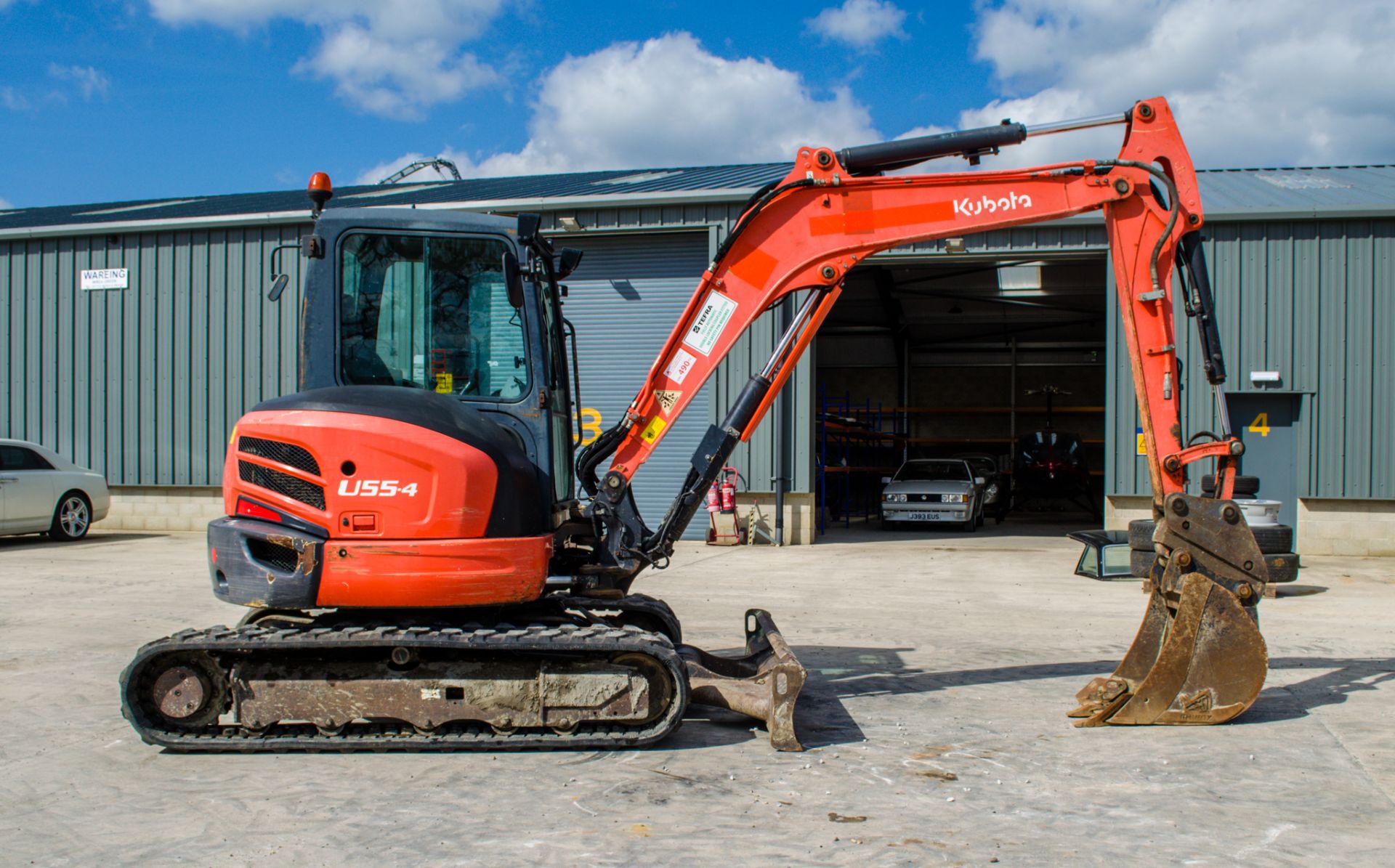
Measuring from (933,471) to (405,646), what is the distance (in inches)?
698

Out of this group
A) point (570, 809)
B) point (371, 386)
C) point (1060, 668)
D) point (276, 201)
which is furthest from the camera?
point (276, 201)

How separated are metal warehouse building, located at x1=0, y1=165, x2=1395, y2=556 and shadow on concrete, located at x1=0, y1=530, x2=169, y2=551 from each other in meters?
0.81

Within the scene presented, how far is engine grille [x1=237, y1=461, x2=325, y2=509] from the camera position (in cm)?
522

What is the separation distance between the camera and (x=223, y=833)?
4164 mm

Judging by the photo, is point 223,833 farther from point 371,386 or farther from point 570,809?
point 371,386

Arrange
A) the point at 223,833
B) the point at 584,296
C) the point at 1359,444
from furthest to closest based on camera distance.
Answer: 1. the point at 584,296
2. the point at 1359,444
3. the point at 223,833

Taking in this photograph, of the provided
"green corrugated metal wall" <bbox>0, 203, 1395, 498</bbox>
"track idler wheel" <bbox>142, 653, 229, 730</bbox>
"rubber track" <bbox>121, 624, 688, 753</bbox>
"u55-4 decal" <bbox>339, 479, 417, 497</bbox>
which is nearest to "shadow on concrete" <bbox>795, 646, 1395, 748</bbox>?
"rubber track" <bbox>121, 624, 688, 753</bbox>

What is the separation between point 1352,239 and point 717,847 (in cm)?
1598

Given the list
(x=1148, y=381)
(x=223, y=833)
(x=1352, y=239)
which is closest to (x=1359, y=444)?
(x=1352, y=239)

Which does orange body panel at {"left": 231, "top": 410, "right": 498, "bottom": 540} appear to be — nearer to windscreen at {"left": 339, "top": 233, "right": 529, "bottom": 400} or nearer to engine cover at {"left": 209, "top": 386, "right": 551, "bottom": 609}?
engine cover at {"left": 209, "top": 386, "right": 551, "bottom": 609}

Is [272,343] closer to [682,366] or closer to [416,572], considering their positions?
[682,366]

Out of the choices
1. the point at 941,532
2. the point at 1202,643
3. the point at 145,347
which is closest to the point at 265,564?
the point at 1202,643

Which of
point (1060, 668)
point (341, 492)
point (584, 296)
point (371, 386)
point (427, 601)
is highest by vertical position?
point (584, 296)

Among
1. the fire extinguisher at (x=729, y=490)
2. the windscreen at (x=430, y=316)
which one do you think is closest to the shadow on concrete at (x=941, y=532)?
the fire extinguisher at (x=729, y=490)
